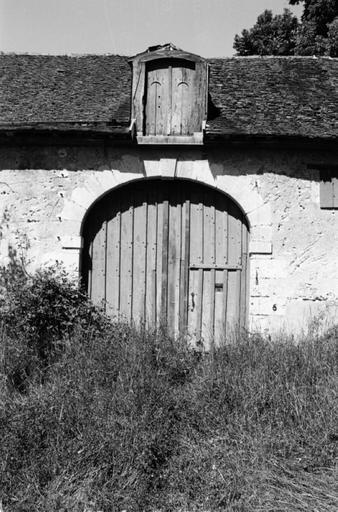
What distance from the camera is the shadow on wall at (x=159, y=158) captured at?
700cm

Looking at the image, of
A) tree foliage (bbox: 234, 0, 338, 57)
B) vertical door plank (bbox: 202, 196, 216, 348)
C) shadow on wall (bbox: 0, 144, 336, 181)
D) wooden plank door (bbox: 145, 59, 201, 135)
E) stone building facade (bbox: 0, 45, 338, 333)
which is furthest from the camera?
tree foliage (bbox: 234, 0, 338, 57)

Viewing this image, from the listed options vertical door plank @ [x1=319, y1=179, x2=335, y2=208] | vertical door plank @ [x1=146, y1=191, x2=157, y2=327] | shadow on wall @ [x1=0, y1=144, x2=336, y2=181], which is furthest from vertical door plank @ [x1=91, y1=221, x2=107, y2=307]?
vertical door plank @ [x1=319, y1=179, x2=335, y2=208]

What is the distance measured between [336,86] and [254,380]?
533 cm

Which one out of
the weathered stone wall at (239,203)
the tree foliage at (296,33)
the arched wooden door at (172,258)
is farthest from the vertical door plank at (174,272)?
the tree foliage at (296,33)

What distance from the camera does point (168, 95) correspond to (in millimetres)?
7176

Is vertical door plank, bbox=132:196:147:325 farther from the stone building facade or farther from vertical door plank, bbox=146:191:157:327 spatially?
the stone building facade

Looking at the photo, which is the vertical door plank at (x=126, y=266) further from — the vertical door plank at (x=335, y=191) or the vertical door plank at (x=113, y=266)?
the vertical door plank at (x=335, y=191)

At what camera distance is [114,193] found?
7340 millimetres

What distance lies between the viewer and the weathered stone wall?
22.6 feet

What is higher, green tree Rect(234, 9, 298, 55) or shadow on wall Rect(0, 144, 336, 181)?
green tree Rect(234, 9, 298, 55)

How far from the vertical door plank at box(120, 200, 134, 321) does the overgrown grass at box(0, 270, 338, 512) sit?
1.33 m

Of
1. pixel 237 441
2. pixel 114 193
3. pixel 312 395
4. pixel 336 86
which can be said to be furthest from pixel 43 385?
pixel 336 86

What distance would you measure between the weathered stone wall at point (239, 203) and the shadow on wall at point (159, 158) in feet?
0.04

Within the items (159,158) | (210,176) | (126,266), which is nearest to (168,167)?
(159,158)
